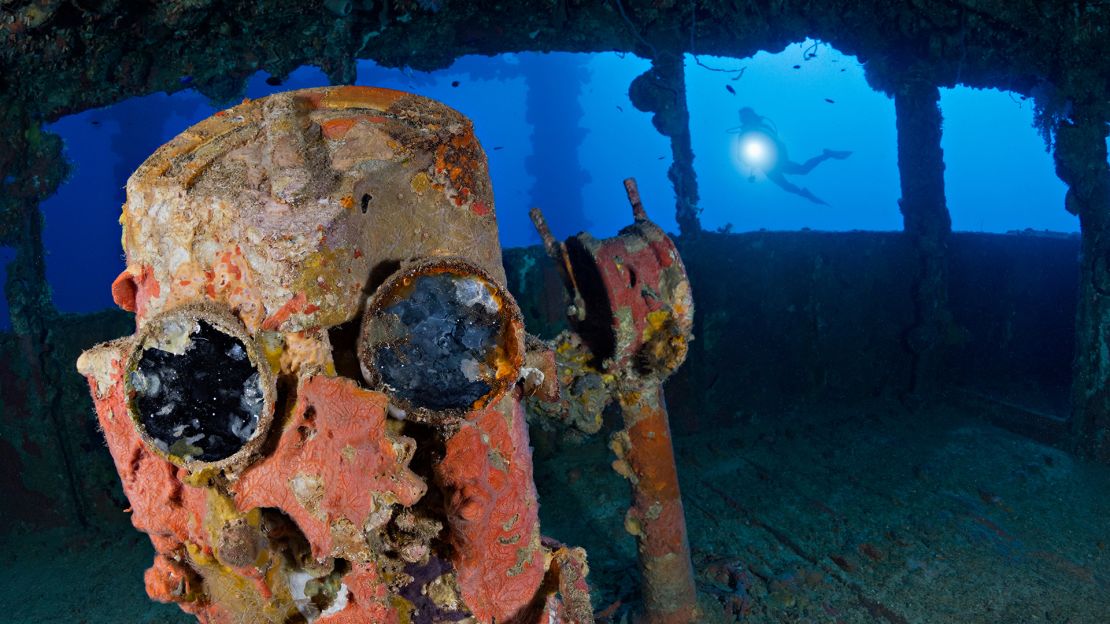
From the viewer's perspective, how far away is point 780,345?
22.2ft

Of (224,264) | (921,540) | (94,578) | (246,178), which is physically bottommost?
(921,540)

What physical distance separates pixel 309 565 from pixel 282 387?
0.51 metres

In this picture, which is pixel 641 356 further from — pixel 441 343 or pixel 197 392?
pixel 197 392

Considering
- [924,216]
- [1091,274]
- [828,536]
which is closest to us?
[828,536]

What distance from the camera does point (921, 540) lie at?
454 centimetres

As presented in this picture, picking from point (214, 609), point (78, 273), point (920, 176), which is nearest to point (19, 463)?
point (214, 609)

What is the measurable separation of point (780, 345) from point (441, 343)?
6.09 meters

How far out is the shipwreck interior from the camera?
4094 millimetres

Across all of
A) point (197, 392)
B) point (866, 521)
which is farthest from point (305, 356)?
point (866, 521)

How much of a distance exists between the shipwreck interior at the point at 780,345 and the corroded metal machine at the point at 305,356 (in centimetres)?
137

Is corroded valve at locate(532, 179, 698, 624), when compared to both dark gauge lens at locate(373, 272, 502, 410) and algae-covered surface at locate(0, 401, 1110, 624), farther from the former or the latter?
dark gauge lens at locate(373, 272, 502, 410)

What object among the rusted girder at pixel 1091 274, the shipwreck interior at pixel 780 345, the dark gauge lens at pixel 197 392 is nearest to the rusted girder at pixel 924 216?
the shipwreck interior at pixel 780 345

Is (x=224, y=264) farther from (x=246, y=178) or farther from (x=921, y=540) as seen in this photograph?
(x=921, y=540)

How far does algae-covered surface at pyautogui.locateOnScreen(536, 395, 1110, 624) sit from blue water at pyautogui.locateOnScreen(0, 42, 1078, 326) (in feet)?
271
